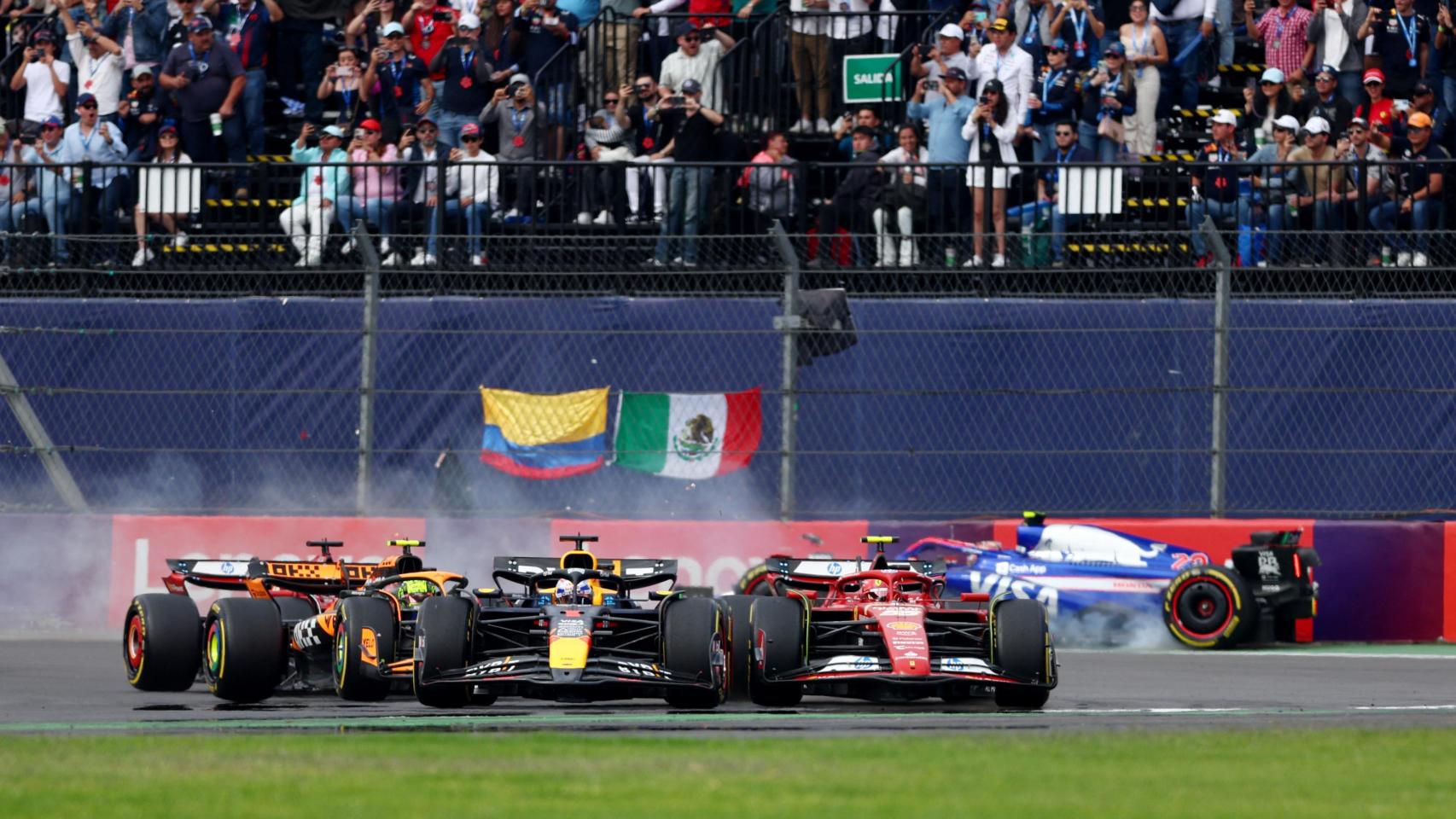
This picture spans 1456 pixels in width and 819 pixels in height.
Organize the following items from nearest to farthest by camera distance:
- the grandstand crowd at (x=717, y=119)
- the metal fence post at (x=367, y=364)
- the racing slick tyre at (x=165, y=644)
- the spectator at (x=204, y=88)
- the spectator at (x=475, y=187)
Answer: the racing slick tyre at (x=165, y=644) < the metal fence post at (x=367, y=364) < the grandstand crowd at (x=717, y=119) < the spectator at (x=475, y=187) < the spectator at (x=204, y=88)

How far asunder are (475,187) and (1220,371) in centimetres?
579

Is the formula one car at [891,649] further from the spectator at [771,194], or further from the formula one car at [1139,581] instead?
the spectator at [771,194]

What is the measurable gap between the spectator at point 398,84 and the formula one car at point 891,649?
9833mm

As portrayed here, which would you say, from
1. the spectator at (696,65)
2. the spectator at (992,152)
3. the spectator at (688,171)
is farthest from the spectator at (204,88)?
the spectator at (992,152)

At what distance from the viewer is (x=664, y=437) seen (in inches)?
671

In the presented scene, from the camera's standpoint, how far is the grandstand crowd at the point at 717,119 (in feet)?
57.5

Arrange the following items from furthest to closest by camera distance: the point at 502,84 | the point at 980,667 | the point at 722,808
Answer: the point at 502,84 < the point at 980,667 < the point at 722,808

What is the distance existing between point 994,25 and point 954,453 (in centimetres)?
468

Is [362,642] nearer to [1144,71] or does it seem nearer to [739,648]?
[739,648]

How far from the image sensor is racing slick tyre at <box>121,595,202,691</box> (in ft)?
40.9

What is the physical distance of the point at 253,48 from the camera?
2177 centimetres

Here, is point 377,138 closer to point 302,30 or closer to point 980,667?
point 302,30

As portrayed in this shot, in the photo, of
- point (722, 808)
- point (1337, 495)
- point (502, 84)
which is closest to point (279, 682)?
point (722, 808)

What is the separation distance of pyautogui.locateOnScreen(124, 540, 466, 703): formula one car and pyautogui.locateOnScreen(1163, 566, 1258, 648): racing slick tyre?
5.64m
